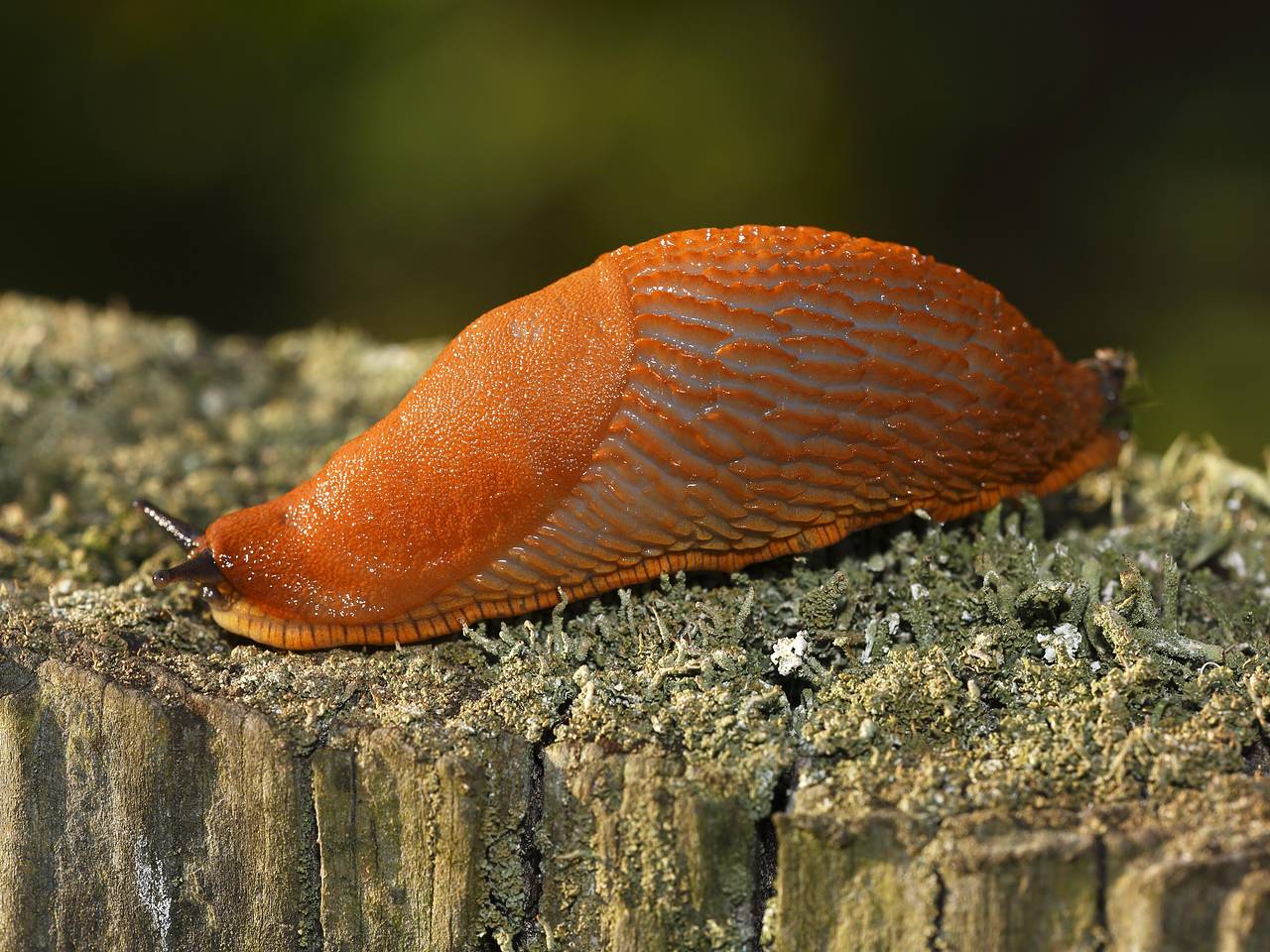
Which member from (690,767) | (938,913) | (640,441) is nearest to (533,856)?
(690,767)

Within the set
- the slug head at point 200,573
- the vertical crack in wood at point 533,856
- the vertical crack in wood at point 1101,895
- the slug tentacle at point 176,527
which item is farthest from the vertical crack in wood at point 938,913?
the slug tentacle at point 176,527

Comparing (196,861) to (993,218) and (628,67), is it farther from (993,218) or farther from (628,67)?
(993,218)

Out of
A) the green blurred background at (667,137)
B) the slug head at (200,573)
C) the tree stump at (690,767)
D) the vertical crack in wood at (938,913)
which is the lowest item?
the vertical crack in wood at (938,913)

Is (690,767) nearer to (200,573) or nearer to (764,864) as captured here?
(764,864)

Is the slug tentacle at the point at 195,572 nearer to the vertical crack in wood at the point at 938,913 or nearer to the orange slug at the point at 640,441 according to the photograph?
the orange slug at the point at 640,441

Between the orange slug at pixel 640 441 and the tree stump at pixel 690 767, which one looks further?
the orange slug at pixel 640 441

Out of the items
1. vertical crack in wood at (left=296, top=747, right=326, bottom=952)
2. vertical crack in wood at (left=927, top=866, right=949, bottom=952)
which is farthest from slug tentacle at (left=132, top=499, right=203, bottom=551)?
vertical crack in wood at (left=927, top=866, right=949, bottom=952)

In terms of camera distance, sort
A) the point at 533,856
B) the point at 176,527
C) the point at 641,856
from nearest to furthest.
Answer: the point at 641,856 → the point at 533,856 → the point at 176,527
